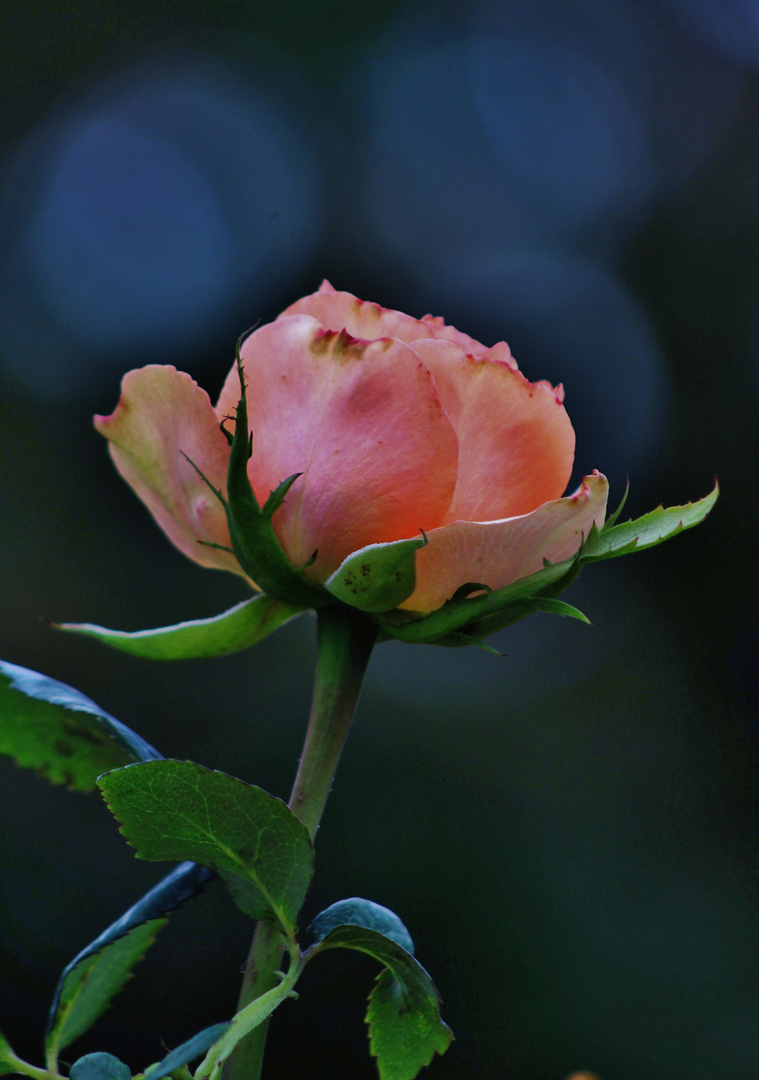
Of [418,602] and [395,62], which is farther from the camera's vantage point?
[395,62]

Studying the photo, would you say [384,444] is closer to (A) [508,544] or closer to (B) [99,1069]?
(A) [508,544]

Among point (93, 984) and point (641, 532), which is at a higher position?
point (641, 532)

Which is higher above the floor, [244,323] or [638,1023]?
[244,323]

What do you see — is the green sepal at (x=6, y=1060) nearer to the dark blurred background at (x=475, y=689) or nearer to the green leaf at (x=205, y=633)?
the green leaf at (x=205, y=633)

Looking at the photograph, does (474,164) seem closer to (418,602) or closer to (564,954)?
(564,954)

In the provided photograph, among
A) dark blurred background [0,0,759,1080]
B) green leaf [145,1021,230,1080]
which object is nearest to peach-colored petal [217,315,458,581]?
green leaf [145,1021,230,1080]

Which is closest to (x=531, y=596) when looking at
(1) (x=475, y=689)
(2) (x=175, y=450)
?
(2) (x=175, y=450)

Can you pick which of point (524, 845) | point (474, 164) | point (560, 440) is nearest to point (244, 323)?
point (474, 164)
